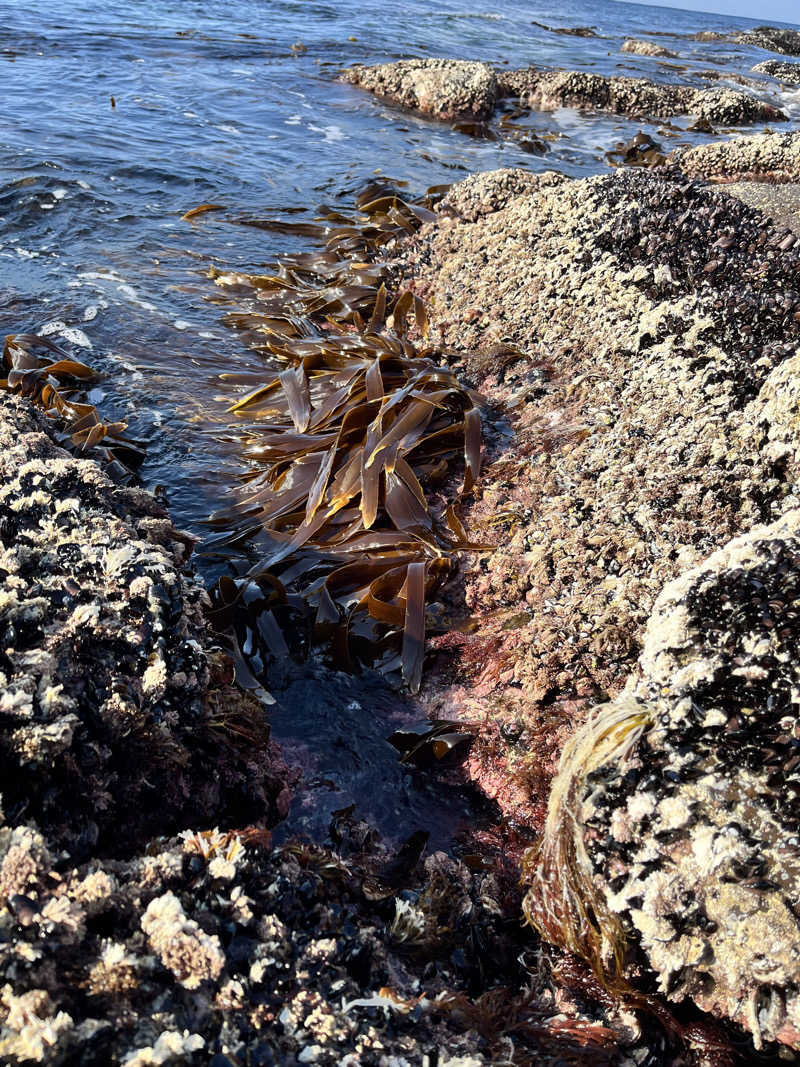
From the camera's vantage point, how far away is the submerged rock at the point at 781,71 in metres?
17.5

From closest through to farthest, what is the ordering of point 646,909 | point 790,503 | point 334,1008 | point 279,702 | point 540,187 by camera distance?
point 334,1008 < point 646,909 < point 790,503 < point 279,702 < point 540,187

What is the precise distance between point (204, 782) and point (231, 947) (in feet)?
1.62

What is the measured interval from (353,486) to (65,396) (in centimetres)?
164

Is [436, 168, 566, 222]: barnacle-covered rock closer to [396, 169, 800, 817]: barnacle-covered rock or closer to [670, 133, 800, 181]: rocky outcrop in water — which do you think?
[396, 169, 800, 817]: barnacle-covered rock

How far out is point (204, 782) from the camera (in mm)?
1542

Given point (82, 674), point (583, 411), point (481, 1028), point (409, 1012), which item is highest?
point (583, 411)

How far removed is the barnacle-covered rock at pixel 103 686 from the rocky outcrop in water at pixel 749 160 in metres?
8.16

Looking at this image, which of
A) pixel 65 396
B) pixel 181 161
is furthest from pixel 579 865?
pixel 181 161

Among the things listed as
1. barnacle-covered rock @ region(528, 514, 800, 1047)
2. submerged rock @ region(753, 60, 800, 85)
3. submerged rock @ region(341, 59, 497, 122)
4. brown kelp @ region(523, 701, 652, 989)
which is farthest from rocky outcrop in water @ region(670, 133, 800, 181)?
submerged rock @ region(753, 60, 800, 85)

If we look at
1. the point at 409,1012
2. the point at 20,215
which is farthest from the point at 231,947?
the point at 20,215

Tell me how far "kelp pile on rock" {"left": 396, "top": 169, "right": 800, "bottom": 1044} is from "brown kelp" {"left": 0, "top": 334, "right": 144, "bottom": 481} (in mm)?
1539

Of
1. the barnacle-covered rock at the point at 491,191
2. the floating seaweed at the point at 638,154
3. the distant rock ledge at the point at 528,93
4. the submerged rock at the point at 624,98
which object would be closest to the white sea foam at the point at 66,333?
the barnacle-covered rock at the point at 491,191

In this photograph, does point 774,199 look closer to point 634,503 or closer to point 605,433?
point 605,433

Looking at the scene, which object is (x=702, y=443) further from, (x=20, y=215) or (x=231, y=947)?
(x=20, y=215)
